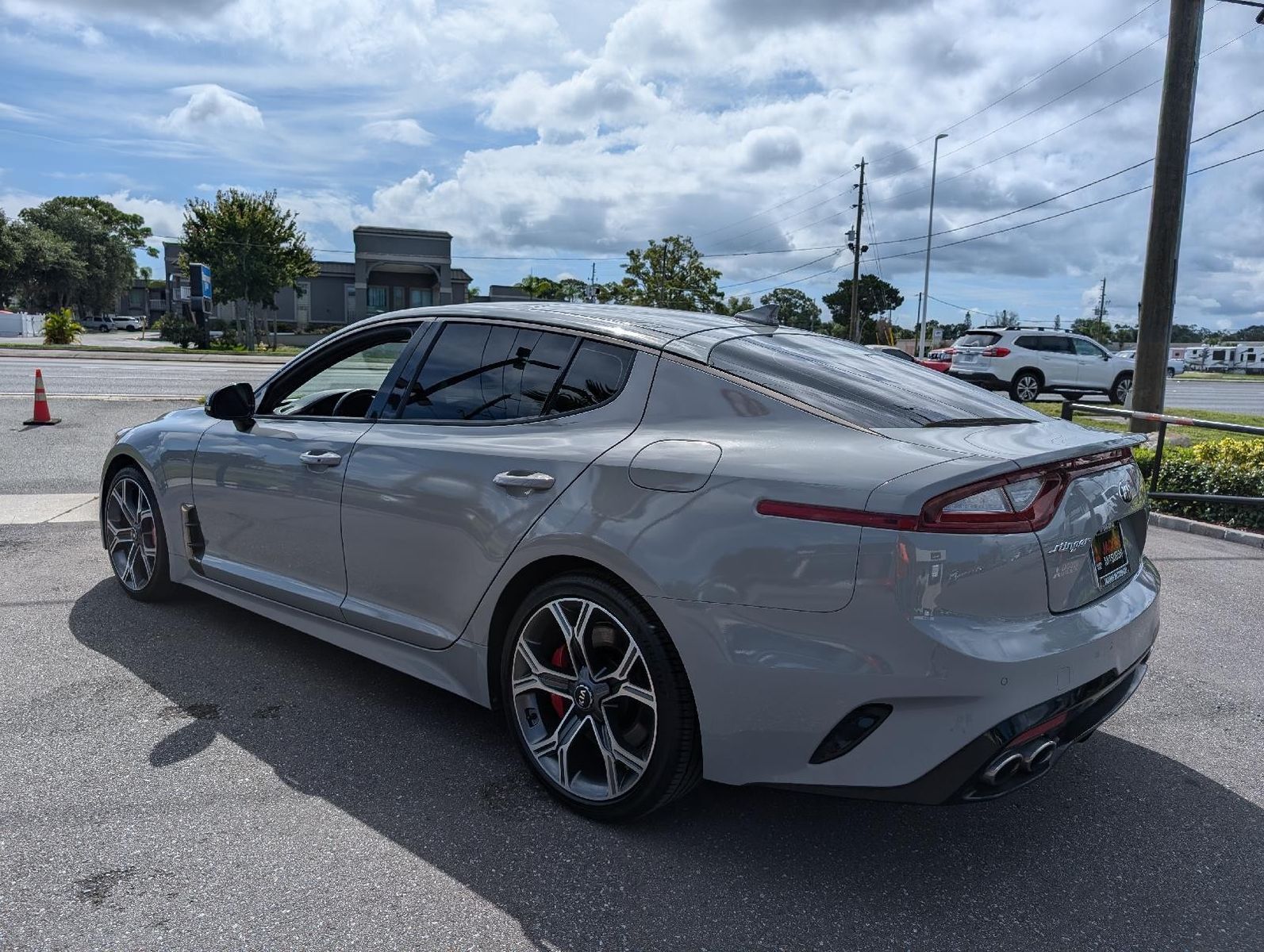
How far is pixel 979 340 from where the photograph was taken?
22922 mm

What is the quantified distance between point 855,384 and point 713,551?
0.81 meters

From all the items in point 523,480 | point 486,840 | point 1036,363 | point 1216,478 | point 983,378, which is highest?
point 1036,363

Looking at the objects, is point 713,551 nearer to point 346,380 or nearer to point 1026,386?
point 346,380

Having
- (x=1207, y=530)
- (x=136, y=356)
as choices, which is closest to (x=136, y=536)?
(x=1207, y=530)

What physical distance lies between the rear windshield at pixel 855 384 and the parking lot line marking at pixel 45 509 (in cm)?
587

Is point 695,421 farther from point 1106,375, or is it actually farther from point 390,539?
point 1106,375

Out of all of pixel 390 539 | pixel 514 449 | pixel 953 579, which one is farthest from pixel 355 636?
pixel 953 579

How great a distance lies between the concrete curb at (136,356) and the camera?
3297 cm

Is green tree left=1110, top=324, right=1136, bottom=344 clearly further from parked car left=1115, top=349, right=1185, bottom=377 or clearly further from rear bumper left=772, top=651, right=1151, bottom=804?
rear bumper left=772, top=651, right=1151, bottom=804

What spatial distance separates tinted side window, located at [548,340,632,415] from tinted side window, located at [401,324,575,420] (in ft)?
0.19

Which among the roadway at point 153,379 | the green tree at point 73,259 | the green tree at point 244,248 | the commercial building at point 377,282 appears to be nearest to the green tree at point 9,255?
the green tree at point 73,259

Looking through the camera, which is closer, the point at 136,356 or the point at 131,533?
the point at 131,533

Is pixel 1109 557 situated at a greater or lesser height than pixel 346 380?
lesser

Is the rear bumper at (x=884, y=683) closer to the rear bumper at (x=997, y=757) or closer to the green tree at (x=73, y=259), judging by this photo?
the rear bumper at (x=997, y=757)
